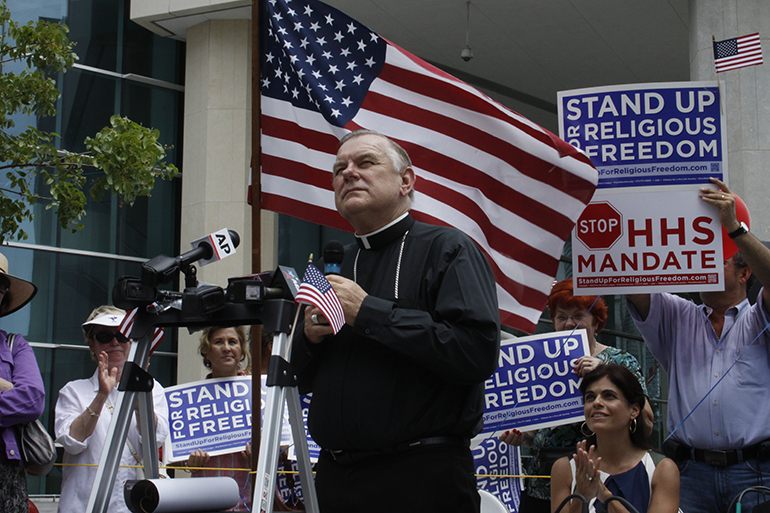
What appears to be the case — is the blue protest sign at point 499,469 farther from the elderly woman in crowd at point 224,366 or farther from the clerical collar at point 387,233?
the clerical collar at point 387,233

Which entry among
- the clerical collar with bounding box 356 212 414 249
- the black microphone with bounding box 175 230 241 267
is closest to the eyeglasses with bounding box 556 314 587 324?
the clerical collar with bounding box 356 212 414 249

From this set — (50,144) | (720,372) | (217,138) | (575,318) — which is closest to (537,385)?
(575,318)

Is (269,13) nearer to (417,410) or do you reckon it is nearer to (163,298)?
(163,298)

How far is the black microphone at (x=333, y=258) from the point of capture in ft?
10.5

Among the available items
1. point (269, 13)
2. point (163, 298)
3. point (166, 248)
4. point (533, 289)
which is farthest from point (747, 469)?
point (166, 248)

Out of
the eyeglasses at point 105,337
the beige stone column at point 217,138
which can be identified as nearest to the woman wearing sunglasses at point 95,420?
the eyeglasses at point 105,337

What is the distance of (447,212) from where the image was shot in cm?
549

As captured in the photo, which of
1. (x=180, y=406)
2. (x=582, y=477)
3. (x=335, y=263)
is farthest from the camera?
(x=180, y=406)

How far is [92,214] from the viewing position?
15.1 m

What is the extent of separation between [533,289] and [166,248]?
38.2 ft

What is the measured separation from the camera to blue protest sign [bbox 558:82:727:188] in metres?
4.78

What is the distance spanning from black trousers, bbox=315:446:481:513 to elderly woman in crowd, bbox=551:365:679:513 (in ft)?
3.98

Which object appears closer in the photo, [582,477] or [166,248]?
[582,477]

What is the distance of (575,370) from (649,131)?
150 centimetres
